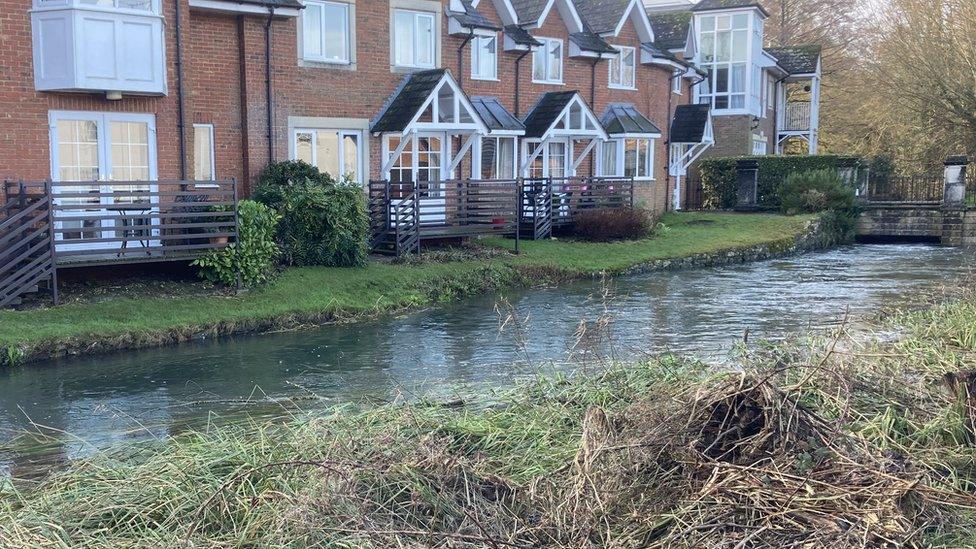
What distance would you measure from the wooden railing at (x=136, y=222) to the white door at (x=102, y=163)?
3cm

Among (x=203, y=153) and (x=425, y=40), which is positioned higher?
(x=425, y=40)

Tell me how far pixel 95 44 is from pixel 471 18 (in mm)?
10438

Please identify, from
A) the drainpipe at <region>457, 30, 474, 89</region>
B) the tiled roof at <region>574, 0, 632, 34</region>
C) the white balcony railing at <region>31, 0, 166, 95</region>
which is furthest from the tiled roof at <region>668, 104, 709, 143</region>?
the white balcony railing at <region>31, 0, 166, 95</region>

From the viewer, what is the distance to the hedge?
A: 108 ft

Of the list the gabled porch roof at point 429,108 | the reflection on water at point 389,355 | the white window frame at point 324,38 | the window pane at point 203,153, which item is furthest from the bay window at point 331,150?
the reflection on water at point 389,355

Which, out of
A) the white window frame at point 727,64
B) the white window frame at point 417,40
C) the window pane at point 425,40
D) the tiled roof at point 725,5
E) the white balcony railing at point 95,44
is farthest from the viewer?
the white window frame at point 727,64

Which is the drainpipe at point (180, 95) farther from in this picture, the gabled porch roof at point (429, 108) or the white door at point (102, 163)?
the gabled porch roof at point (429, 108)

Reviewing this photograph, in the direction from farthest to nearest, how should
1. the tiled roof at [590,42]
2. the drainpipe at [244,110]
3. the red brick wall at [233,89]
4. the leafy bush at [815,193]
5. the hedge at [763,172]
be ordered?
1. the hedge at [763,172]
2. the leafy bush at [815,193]
3. the tiled roof at [590,42]
4. the drainpipe at [244,110]
5. the red brick wall at [233,89]

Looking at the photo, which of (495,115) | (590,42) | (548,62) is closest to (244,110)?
(495,115)

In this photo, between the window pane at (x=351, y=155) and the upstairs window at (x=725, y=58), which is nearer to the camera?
the window pane at (x=351, y=155)

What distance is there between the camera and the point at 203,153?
18969 millimetres

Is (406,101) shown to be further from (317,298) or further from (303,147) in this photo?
(317,298)

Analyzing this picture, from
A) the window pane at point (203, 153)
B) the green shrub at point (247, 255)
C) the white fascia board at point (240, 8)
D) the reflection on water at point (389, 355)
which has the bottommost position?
the reflection on water at point (389, 355)

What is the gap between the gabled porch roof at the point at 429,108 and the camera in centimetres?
2112
